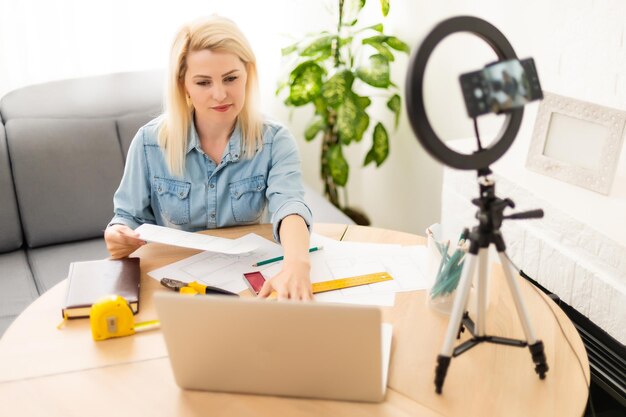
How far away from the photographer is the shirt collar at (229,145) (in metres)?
1.76

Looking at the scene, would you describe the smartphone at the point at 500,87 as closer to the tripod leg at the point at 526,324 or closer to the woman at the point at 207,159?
the tripod leg at the point at 526,324

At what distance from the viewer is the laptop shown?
0.97 metres

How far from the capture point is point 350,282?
1.41 m

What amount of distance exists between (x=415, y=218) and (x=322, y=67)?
2.40 feet

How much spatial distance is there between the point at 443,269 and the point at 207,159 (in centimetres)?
76

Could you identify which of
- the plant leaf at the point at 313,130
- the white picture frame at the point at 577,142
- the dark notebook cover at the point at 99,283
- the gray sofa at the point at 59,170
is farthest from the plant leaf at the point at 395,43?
the dark notebook cover at the point at 99,283

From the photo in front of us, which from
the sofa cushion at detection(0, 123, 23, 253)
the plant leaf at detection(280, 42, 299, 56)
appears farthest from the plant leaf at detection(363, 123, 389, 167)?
the sofa cushion at detection(0, 123, 23, 253)

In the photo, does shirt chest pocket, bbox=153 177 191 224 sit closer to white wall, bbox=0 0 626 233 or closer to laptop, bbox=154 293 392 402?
laptop, bbox=154 293 392 402

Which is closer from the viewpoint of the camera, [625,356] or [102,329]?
[102,329]

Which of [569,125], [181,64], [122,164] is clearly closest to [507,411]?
[569,125]

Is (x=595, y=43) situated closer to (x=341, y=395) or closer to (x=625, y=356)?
(x=625, y=356)

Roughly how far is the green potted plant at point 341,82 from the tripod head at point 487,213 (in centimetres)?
157

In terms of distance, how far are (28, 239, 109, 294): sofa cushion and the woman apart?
Answer: 0.61 metres

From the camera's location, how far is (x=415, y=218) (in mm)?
2869
